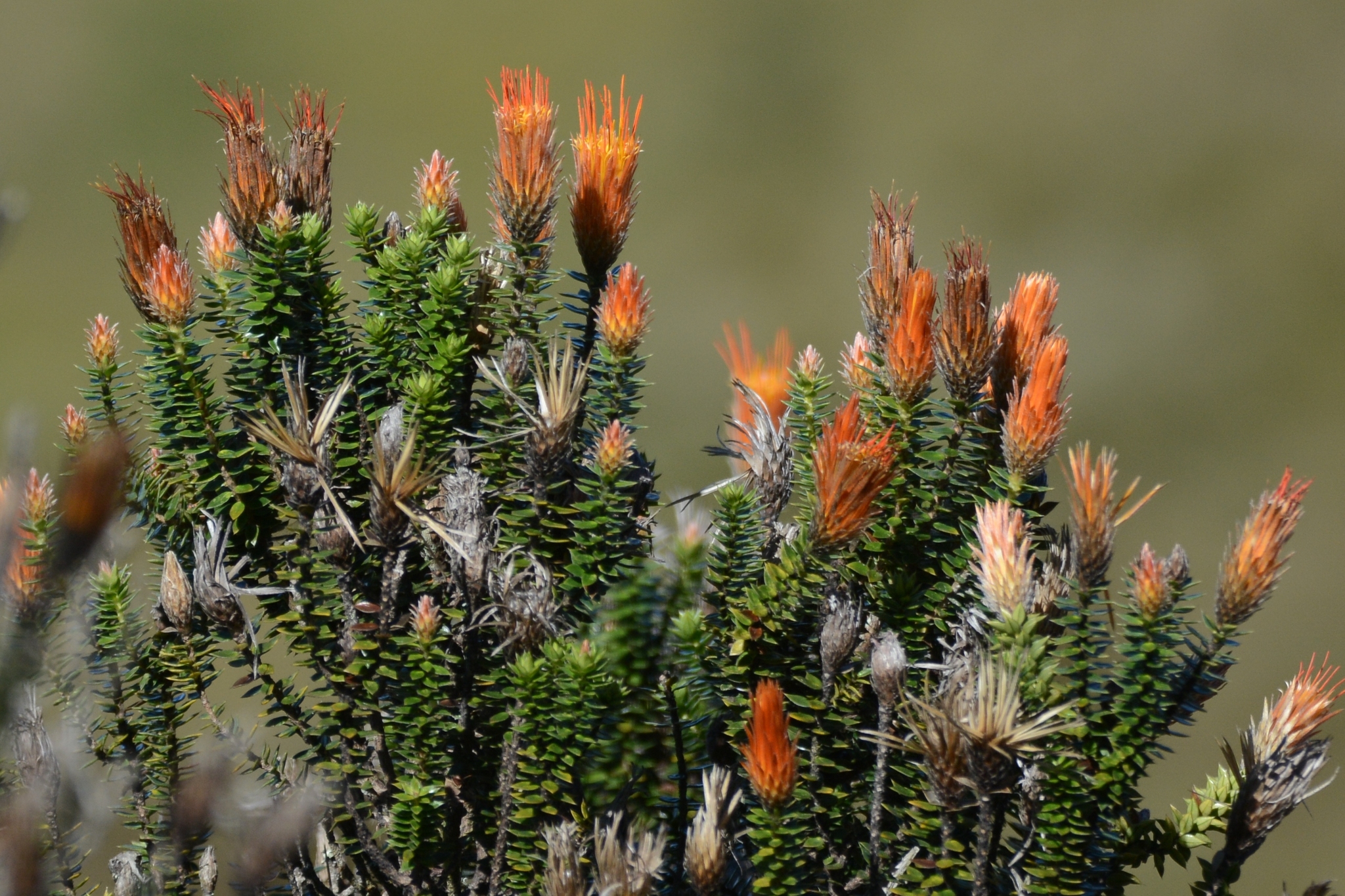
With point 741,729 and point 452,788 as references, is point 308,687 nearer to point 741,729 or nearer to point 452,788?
point 452,788

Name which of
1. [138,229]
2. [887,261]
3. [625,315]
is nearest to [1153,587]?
[887,261]

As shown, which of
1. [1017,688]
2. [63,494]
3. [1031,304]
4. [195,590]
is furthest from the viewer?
[1031,304]

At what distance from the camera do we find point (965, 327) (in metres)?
1.04

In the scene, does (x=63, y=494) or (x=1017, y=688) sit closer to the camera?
(x=63, y=494)

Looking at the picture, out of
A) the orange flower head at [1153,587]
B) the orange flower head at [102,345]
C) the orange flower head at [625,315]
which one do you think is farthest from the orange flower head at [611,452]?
the orange flower head at [102,345]

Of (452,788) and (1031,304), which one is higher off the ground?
(1031,304)

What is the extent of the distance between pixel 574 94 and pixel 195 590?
20.2 feet

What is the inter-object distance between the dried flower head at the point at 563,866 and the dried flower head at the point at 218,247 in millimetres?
702

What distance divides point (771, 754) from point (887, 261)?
0.55 metres

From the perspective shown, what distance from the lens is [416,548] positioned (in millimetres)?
1102

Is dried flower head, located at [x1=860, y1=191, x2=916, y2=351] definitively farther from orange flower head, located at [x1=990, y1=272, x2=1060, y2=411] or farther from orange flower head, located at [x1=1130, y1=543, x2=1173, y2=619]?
orange flower head, located at [x1=1130, y1=543, x2=1173, y2=619]

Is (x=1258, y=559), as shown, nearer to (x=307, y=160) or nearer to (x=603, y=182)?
(x=603, y=182)

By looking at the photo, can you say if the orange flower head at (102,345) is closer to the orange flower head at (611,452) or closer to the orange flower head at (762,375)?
the orange flower head at (611,452)

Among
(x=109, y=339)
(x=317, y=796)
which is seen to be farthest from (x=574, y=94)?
(x=317, y=796)
